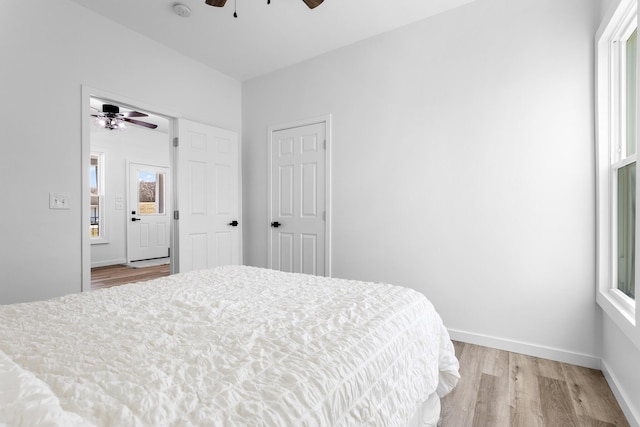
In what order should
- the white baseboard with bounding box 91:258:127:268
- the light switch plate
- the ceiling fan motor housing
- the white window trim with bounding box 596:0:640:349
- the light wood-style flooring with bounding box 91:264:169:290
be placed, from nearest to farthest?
the white window trim with bounding box 596:0:640:349
the light switch plate
the ceiling fan motor housing
the light wood-style flooring with bounding box 91:264:169:290
the white baseboard with bounding box 91:258:127:268

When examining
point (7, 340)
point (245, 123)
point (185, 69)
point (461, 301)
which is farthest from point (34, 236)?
point (461, 301)

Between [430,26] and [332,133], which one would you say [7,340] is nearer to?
[332,133]

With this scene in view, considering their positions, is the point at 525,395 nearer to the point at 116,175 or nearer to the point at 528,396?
the point at 528,396

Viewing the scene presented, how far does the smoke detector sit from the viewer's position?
2.65 metres

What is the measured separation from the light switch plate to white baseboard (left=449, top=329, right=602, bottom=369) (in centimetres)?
330

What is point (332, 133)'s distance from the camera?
3377 mm

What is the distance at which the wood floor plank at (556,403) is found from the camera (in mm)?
1637

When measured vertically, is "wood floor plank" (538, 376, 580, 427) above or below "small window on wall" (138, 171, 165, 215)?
below

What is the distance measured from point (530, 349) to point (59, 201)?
12.3 feet

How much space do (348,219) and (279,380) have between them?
100 inches

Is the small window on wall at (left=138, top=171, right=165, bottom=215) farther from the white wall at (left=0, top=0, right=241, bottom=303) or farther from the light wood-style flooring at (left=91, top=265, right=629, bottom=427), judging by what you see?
the light wood-style flooring at (left=91, top=265, right=629, bottom=427)

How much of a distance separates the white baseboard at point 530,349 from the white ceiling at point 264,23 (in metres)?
2.73

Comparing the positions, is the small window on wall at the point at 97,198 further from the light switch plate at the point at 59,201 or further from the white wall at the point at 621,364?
the white wall at the point at 621,364

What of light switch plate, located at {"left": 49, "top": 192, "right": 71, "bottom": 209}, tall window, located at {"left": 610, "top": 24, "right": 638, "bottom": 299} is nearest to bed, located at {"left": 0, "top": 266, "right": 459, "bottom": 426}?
tall window, located at {"left": 610, "top": 24, "right": 638, "bottom": 299}
